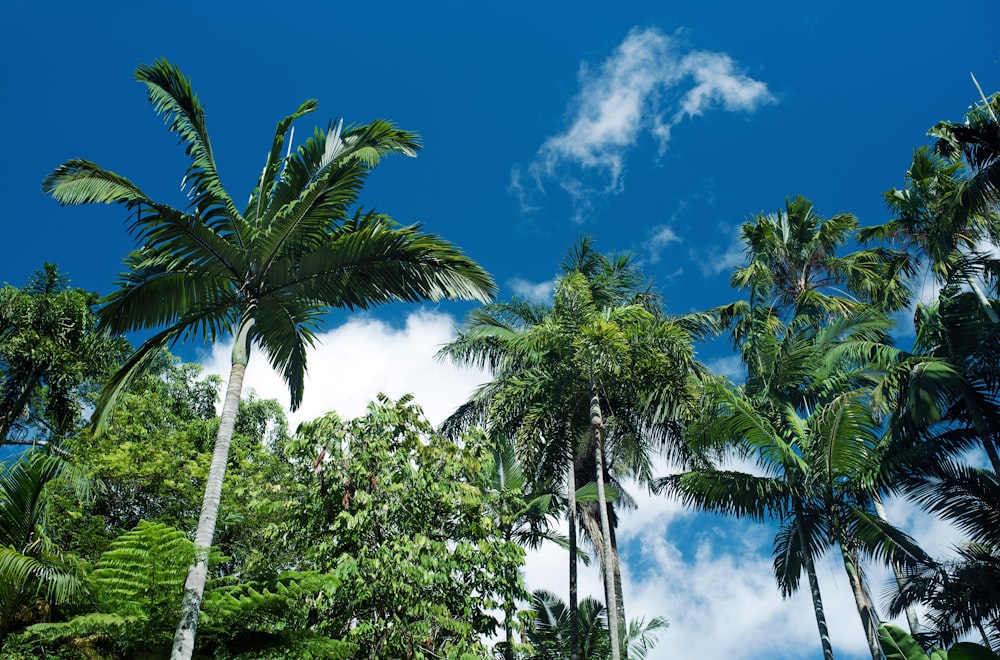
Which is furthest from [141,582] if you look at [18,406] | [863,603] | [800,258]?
[800,258]

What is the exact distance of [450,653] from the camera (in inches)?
387

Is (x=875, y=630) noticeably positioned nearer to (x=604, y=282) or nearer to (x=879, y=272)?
(x=604, y=282)

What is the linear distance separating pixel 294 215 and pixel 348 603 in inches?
226

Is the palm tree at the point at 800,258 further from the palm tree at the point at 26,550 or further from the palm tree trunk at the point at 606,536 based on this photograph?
the palm tree at the point at 26,550

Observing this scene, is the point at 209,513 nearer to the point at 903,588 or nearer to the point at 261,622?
the point at 261,622

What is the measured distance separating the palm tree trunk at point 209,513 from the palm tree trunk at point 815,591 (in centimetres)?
1157

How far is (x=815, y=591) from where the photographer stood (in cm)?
1455

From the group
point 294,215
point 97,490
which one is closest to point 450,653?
point 294,215

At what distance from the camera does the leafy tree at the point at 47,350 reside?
52.7 feet

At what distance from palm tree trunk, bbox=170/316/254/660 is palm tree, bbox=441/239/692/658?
8.06 m

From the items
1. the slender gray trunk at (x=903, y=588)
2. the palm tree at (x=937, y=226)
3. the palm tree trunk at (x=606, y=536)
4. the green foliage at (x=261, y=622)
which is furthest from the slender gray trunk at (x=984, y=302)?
the green foliage at (x=261, y=622)

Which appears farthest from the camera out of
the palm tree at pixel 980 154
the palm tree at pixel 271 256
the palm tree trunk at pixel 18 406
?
the palm tree trunk at pixel 18 406

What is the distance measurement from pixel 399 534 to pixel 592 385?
259 inches

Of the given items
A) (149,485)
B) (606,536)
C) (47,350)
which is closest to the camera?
(606,536)
